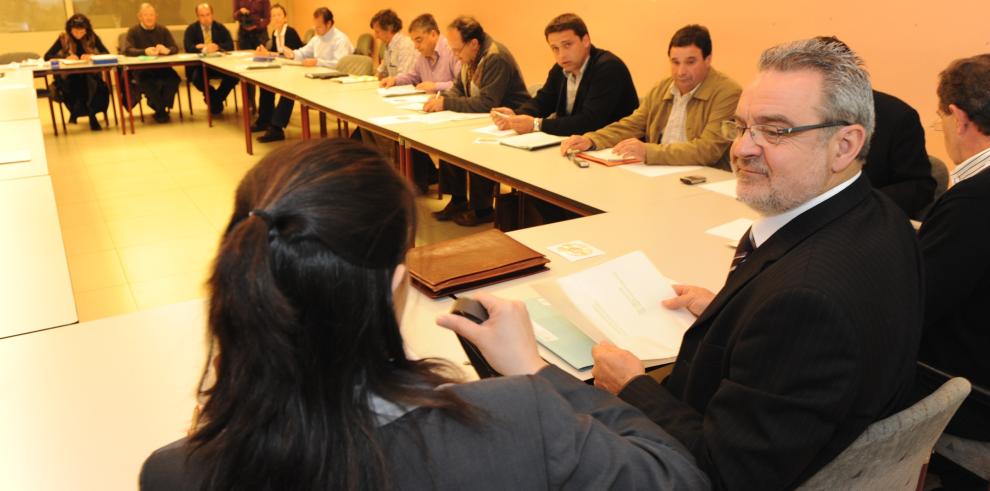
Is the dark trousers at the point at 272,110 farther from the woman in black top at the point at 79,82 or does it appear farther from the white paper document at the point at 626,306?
the white paper document at the point at 626,306

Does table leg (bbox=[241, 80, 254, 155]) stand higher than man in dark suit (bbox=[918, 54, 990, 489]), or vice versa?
man in dark suit (bbox=[918, 54, 990, 489])

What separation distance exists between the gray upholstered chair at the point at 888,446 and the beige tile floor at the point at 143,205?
1439mm

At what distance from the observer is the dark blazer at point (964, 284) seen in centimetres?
176

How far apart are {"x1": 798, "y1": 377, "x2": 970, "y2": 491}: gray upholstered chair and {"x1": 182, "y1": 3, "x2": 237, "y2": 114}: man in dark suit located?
27.1 ft

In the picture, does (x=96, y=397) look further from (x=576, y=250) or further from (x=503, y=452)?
(x=576, y=250)

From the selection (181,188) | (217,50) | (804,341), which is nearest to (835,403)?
(804,341)

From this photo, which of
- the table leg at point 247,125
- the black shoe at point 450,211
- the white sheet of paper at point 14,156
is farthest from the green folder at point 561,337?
the table leg at point 247,125

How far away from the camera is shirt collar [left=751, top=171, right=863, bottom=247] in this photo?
1.36 m

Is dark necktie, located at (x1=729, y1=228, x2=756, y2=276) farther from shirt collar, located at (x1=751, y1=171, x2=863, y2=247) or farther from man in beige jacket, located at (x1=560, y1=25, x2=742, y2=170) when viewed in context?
man in beige jacket, located at (x1=560, y1=25, x2=742, y2=170)

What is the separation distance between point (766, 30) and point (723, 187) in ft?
7.58

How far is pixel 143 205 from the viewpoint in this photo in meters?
5.18

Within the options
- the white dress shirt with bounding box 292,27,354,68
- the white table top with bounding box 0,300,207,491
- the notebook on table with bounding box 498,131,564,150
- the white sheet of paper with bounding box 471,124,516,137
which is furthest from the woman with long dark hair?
the white dress shirt with bounding box 292,27,354,68

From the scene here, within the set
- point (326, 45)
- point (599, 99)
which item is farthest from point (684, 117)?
point (326, 45)

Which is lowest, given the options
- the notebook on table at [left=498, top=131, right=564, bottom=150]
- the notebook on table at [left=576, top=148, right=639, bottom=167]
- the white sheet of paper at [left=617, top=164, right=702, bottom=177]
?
the white sheet of paper at [left=617, top=164, right=702, bottom=177]
